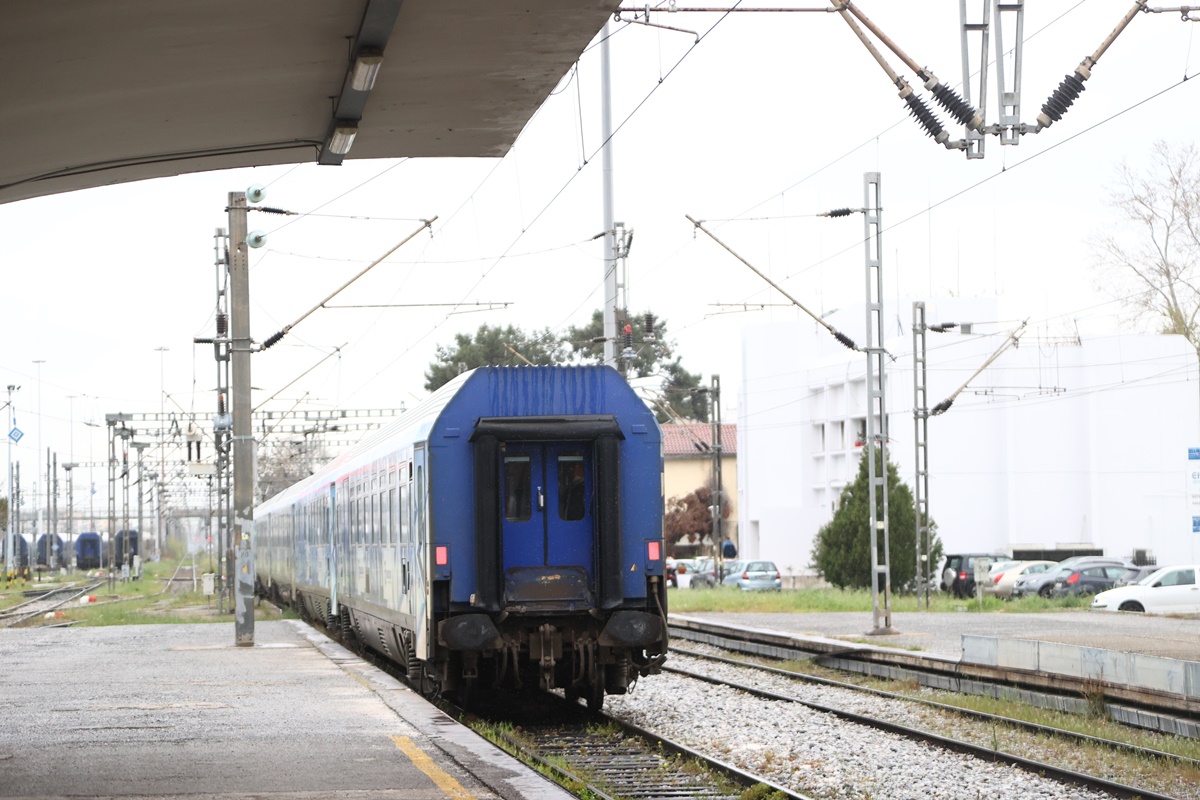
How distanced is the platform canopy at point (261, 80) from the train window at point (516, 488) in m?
3.63

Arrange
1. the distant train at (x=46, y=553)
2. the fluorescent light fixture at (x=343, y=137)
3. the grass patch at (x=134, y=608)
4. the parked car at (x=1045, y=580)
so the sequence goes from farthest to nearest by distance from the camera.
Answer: the distant train at (x=46, y=553)
the parked car at (x=1045, y=580)
the grass patch at (x=134, y=608)
the fluorescent light fixture at (x=343, y=137)

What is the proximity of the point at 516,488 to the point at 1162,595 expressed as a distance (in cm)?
2448

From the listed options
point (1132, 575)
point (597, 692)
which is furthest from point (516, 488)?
point (1132, 575)

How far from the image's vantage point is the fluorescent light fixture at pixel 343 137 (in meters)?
9.90

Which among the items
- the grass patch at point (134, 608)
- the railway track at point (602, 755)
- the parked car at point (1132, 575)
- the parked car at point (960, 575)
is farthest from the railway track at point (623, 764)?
the parked car at point (960, 575)

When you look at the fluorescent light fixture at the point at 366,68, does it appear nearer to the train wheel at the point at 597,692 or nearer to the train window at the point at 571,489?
the train window at the point at 571,489

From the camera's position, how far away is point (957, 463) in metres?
58.3

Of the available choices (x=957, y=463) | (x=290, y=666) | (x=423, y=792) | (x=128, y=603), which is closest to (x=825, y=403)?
(x=957, y=463)

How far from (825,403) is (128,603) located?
29532 millimetres

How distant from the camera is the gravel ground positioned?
35.1 ft

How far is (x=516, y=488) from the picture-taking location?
543 inches

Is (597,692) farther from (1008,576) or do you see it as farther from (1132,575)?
A: (1008,576)

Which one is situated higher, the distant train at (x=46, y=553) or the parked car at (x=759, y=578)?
the parked car at (x=759, y=578)

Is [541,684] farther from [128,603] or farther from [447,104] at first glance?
[128,603]
